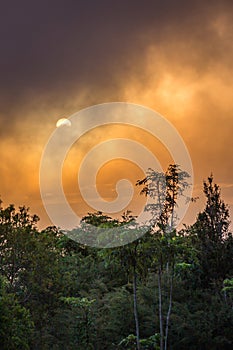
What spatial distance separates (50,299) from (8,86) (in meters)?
10.9

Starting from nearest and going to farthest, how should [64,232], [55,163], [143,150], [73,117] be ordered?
[143,150]
[55,163]
[73,117]
[64,232]

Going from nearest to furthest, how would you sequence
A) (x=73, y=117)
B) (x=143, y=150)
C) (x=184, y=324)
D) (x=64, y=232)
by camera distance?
(x=184, y=324), (x=143, y=150), (x=73, y=117), (x=64, y=232)

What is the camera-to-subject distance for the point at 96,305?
22812 mm

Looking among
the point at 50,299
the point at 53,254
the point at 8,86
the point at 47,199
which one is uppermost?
the point at 8,86

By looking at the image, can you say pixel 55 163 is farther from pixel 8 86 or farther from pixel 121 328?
pixel 121 328

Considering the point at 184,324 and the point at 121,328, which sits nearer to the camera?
the point at 184,324

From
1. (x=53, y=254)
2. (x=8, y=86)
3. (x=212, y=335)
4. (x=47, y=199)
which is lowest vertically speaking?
(x=212, y=335)

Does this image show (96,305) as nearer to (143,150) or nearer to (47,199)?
(47,199)

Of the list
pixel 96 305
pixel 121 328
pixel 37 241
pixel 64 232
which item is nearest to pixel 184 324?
pixel 121 328

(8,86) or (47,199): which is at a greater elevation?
(8,86)

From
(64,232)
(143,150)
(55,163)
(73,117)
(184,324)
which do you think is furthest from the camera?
(64,232)

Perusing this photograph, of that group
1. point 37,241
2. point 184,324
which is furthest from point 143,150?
point 184,324

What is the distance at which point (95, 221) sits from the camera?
1564 inches

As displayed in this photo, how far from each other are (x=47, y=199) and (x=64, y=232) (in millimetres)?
15112
